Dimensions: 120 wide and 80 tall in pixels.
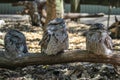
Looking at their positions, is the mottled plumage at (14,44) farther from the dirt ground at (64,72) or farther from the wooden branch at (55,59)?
the dirt ground at (64,72)

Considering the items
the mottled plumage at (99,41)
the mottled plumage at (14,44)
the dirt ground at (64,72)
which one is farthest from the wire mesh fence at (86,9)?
the mottled plumage at (99,41)

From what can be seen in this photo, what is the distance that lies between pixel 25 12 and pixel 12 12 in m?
4.76

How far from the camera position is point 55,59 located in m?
4.84

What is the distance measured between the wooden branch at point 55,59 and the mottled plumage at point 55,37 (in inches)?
3.7

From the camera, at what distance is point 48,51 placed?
4812mm

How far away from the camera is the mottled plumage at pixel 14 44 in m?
4.88

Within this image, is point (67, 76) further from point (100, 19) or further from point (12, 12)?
point (12, 12)

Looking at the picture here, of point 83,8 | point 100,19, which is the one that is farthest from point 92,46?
point 83,8

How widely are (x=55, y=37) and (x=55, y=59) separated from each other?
307mm

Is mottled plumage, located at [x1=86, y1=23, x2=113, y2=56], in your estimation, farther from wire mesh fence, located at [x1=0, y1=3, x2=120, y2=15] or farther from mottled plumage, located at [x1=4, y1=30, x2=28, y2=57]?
wire mesh fence, located at [x1=0, y1=3, x2=120, y2=15]

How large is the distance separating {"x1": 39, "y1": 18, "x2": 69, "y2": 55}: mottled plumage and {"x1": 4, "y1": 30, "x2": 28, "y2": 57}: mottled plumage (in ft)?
1.09

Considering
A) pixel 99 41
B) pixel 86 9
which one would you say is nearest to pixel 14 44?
pixel 99 41

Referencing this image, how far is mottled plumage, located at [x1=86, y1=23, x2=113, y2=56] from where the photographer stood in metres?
4.60

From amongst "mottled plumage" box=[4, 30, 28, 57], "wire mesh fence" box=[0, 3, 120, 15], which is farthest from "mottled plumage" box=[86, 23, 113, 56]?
"wire mesh fence" box=[0, 3, 120, 15]
